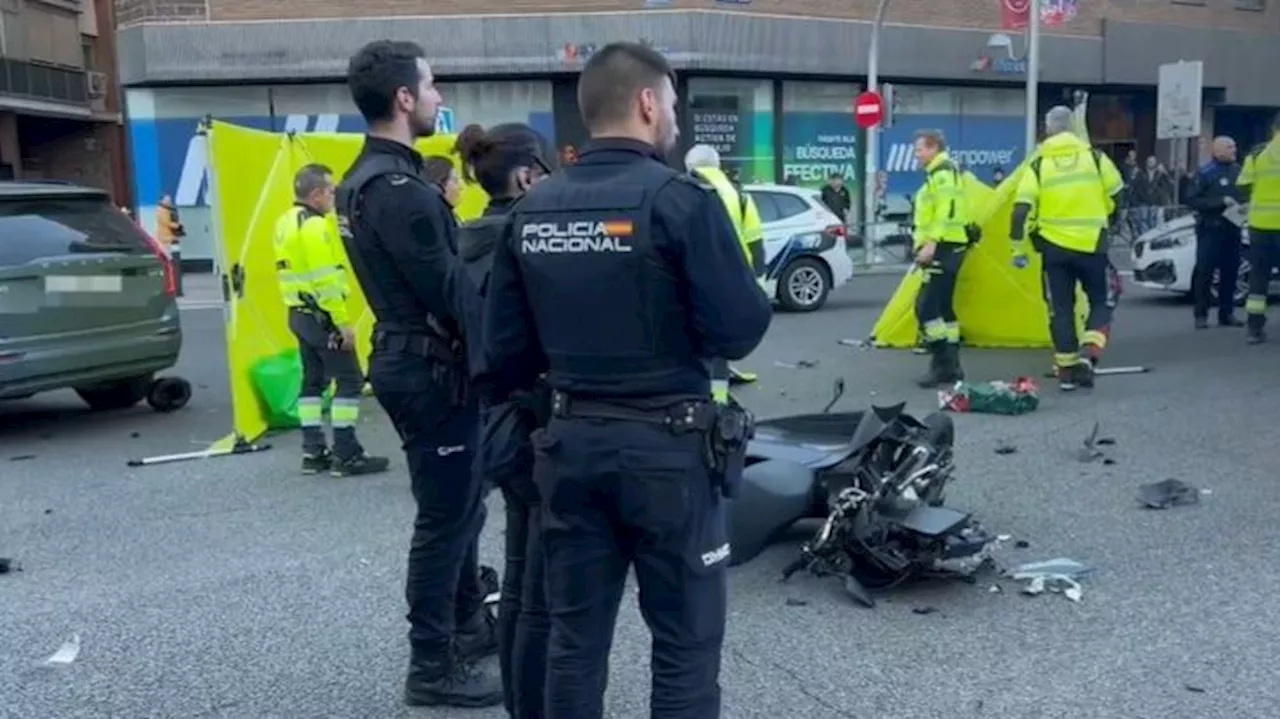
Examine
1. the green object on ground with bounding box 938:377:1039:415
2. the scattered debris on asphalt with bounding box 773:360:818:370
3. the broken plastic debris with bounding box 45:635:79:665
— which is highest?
the green object on ground with bounding box 938:377:1039:415

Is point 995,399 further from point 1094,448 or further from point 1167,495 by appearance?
point 1167,495

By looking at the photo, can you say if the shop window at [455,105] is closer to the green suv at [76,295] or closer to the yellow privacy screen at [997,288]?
the yellow privacy screen at [997,288]

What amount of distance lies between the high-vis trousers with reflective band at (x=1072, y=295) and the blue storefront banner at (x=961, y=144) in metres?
18.5

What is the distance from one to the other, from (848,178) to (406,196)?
80.0ft

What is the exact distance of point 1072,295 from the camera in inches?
356

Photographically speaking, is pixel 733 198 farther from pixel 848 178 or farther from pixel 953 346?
pixel 848 178

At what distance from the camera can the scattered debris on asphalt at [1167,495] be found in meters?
5.95

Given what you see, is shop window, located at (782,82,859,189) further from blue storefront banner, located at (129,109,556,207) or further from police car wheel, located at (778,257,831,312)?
police car wheel, located at (778,257,831,312)

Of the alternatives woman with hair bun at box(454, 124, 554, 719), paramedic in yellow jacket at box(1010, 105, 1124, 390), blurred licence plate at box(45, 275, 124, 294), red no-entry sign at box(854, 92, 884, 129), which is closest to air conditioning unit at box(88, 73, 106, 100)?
red no-entry sign at box(854, 92, 884, 129)

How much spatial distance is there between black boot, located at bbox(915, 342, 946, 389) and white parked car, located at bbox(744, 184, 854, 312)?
222 inches

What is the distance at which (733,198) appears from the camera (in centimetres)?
813

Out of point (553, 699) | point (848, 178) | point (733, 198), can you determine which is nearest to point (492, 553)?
point (553, 699)

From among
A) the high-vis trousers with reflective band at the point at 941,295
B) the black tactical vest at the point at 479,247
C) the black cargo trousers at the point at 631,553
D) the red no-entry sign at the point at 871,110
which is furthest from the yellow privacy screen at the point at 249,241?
the red no-entry sign at the point at 871,110

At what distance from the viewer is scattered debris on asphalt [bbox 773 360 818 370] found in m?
10.9
